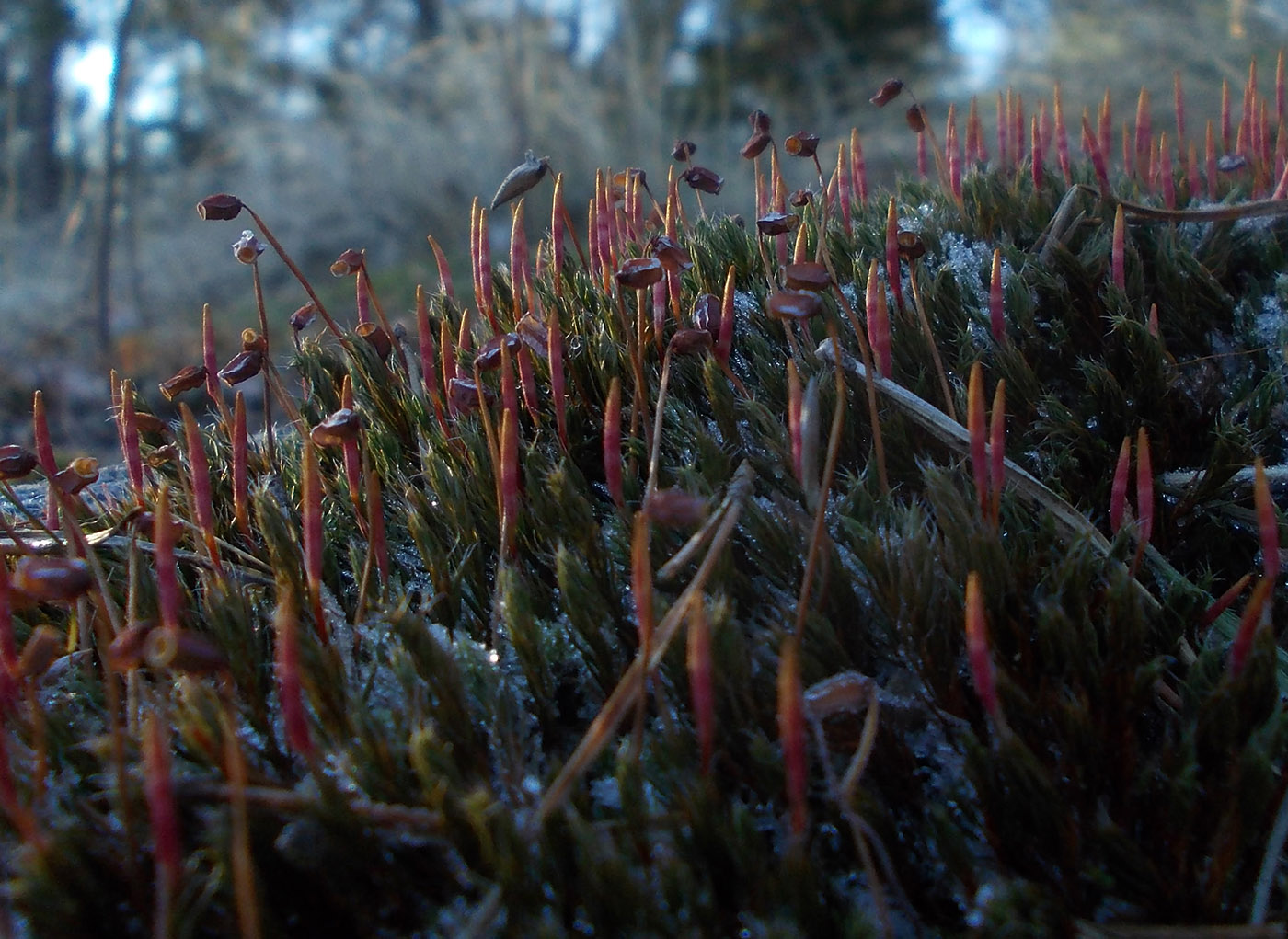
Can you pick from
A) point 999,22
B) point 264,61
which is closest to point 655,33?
point 999,22

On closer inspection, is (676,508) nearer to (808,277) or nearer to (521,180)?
(808,277)

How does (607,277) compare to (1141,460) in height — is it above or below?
above

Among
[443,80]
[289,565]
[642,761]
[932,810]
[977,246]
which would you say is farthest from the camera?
[443,80]

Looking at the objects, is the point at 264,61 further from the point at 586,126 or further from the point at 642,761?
the point at 642,761

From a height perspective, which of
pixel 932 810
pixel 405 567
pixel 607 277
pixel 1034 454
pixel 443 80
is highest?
pixel 443 80

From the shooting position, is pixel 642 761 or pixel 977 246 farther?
pixel 977 246

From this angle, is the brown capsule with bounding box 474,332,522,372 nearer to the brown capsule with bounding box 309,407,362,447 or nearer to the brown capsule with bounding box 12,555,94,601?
the brown capsule with bounding box 309,407,362,447

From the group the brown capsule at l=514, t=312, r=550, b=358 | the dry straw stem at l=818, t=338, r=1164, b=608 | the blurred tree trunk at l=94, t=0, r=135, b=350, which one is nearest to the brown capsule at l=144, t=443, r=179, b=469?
the brown capsule at l=514, t=312, r=550, b=358

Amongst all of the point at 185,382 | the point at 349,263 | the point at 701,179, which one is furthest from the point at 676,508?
the point at 701,179
